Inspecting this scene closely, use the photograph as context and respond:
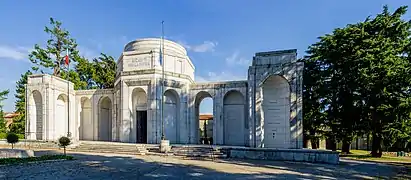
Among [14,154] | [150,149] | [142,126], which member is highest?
[142,126]

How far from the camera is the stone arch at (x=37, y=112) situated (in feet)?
91.4

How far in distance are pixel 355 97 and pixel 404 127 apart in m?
4.30

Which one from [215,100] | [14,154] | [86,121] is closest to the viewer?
[14,154]

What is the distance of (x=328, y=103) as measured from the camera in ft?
84.0

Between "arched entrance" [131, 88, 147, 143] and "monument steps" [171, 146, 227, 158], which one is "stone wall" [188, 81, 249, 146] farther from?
"monument steps" [171, 146, 227, 158]

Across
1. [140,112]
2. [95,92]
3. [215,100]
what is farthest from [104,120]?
[215,100]

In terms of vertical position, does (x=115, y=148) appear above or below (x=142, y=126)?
below

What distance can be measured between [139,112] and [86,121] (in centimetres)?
727

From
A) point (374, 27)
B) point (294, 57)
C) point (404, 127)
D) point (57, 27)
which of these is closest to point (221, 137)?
point (294, 57)

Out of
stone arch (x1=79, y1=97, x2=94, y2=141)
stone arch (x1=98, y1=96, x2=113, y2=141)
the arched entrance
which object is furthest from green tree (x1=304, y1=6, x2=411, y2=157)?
stone arch (x1=79, y1=97, x2=94, y2=141)

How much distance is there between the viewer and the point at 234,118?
86.9ft

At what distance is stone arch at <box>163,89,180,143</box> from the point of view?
1040 inches

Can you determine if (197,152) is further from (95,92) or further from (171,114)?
(95,92)

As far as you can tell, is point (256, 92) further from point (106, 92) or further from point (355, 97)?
point (106, 92)
